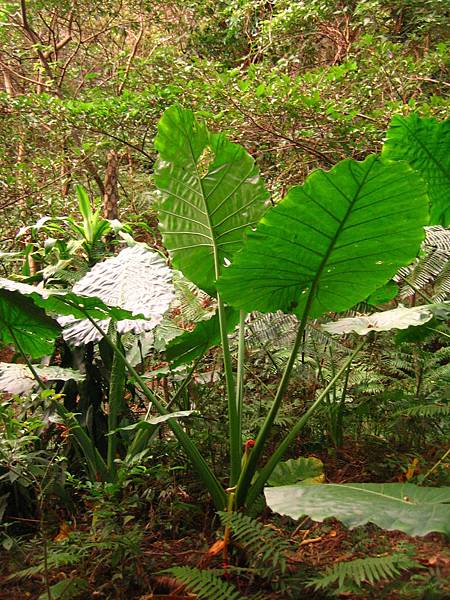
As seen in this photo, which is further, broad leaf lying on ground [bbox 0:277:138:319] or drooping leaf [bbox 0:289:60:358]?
drooping leaf [bbox 0:289:60:358]

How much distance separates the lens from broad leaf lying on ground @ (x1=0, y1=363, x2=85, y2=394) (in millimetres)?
2121

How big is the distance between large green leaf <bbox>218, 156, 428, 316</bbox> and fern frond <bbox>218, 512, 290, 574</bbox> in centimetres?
68

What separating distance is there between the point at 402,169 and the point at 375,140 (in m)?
2.24

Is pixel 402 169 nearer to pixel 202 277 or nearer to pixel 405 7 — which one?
pixel 202 277

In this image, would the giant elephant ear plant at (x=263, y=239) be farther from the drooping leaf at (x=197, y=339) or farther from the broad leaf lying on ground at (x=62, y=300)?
the broad leaf lying on ground at (x=62, y=300)

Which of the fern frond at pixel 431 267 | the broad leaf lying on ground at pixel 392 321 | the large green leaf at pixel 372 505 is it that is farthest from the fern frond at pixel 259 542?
the fern frond at pixel 431 267

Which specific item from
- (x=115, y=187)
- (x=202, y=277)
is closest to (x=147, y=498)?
(x=202, y=277)

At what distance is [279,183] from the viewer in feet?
12.8

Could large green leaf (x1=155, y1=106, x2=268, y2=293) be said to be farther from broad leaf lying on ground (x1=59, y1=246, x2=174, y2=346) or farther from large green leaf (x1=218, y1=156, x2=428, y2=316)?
large green leaf (x1=218, y1=156, x2=428, y2=316)

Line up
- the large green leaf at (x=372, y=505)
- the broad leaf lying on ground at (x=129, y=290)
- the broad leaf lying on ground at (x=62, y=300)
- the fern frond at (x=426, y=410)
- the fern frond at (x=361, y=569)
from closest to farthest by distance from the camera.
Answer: the large green leaf at (x=372, y=505), the fern frond at (x=361, y=569), the broad leaf lying on ground at (x=62, y=300), the broad leaf lying on ground at (x=129, y=290), the fern frond at (x=426, y=410)

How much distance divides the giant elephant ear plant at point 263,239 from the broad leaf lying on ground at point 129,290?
5.0 inches

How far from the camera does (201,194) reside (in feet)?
7.22

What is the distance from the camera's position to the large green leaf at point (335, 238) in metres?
1.52

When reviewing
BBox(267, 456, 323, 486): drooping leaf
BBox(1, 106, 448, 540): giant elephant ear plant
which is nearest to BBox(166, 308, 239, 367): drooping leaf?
BBox(1, 106, 448, 540): giant elephant ear plant
